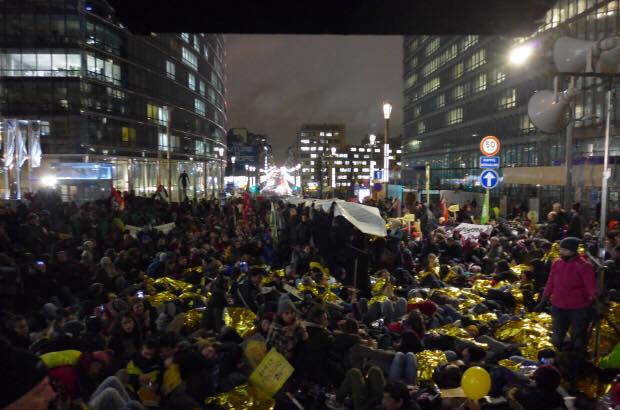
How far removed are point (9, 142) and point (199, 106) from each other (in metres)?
55.2

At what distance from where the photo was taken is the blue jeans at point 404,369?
6.48 meters

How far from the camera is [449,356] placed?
7.18m

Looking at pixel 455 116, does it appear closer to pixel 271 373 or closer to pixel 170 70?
pixel 170 70

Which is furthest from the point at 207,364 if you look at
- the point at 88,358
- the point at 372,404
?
the point at 372,404

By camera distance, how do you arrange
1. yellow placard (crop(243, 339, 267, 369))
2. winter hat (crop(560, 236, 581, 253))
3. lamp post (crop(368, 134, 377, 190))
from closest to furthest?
yellow placard (crop(243, 339, 267, 369))
winter hat (crop(560, 236, 581, 253))
lamp post (crop(368, 134, 377, 190))

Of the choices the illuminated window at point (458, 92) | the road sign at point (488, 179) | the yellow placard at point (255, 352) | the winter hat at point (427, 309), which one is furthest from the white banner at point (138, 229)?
the illuminated window at point (458, 92)

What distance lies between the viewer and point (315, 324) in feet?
23.0

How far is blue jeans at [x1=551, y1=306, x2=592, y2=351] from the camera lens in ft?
23.0

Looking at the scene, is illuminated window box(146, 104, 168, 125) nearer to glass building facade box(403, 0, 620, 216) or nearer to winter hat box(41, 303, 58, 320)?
glass building facade box(403, 0, 620, 216)

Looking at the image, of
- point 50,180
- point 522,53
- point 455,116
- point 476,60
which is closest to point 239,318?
point 522,53

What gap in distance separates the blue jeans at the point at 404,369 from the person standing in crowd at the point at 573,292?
2407 mm

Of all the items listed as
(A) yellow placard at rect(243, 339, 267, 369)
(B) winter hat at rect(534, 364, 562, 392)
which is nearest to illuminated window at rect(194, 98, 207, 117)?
(A) yellow placard at rect(243, 339, 267, 369)

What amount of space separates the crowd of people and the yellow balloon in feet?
0.05

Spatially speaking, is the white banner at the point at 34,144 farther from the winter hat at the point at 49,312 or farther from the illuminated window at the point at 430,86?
the illuminated window at the point at 430,86
